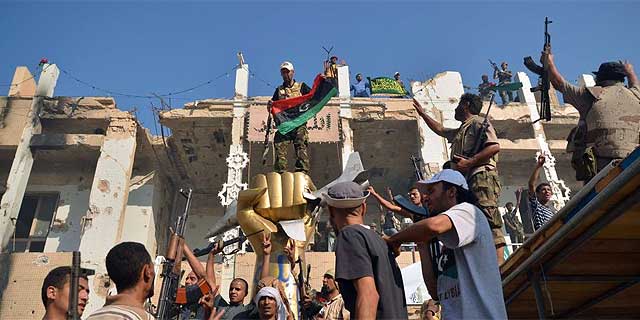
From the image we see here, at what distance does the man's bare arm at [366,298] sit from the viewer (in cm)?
205

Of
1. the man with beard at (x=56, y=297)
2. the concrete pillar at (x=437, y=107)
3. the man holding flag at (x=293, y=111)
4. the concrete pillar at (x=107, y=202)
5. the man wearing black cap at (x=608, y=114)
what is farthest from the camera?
the concrete pillar at (x=437, y=107)

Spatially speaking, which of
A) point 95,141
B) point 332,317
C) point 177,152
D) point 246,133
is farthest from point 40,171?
point 332,317

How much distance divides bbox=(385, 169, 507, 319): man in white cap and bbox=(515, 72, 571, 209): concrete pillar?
1068 centimetres

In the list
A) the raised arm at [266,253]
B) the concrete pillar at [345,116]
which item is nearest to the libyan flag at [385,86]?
the concrete pillar at [345,116]

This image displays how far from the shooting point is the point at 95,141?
1290 centimetres

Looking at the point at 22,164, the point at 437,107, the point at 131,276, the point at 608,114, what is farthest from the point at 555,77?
the point at 22,164

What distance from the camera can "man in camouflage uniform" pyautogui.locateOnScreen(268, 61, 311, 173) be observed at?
664 centimetres

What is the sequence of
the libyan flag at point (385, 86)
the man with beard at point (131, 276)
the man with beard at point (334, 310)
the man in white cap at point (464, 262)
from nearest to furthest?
the man in white cap at point (464, 262)
the man with beard at point (131, 276)
the man with beard at point (334, 310)
the libyan flag at point (385, 86)

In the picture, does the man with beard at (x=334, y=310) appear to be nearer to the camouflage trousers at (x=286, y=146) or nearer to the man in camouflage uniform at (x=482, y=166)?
the man in camouflage uniform at (x=482, y=166)

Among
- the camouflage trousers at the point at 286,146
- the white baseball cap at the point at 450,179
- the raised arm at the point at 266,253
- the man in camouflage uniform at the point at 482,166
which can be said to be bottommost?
the white baseball cap at the point at 450,179

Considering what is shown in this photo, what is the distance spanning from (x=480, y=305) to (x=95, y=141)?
1287 centimetres

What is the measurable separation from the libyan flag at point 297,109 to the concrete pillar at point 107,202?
691 centimetres

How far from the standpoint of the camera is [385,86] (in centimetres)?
1373

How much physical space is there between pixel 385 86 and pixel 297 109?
7.26 meters
